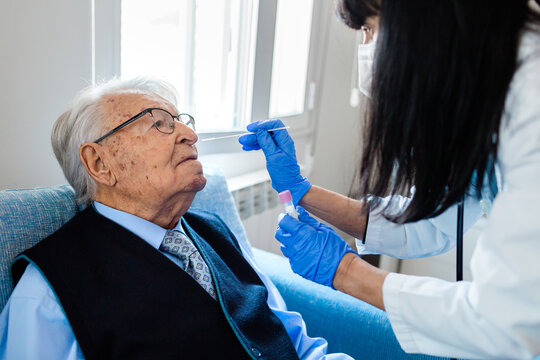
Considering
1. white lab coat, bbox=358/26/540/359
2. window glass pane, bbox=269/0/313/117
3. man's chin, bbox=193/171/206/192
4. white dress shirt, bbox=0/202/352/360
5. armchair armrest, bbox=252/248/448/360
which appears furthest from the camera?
window glass pane, bbox=269/0/313/117

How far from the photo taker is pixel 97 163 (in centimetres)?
112

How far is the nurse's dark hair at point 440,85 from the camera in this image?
0.78 m

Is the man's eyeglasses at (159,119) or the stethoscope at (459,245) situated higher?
the man's eyeglasses at (159,119)

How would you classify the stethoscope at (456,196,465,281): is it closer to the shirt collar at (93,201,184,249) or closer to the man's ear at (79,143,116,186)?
the shirt collar at (93,201,184,249)

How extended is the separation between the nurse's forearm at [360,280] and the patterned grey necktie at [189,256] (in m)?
0.32

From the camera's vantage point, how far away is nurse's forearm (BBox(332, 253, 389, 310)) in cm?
94

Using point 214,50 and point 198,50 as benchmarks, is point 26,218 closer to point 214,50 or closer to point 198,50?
point 198,50

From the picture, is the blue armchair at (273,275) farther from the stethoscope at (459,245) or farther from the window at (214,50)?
the window at (214,50)

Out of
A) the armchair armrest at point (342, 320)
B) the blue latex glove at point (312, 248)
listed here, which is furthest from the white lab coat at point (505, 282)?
the armchair armrest at point (342, 320)

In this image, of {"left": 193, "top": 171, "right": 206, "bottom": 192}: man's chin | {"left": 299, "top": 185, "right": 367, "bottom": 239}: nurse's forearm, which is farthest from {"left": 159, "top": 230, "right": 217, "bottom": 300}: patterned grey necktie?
{"left": 299, "top": 185, "right": 367, "bottom": 239}: nurse's forearm

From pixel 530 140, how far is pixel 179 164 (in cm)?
79

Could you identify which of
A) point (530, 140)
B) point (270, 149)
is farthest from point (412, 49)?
point (270, 149)

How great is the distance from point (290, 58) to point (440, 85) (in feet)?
6.25

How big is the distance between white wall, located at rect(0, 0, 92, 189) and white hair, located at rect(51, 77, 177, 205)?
0.68 ft
